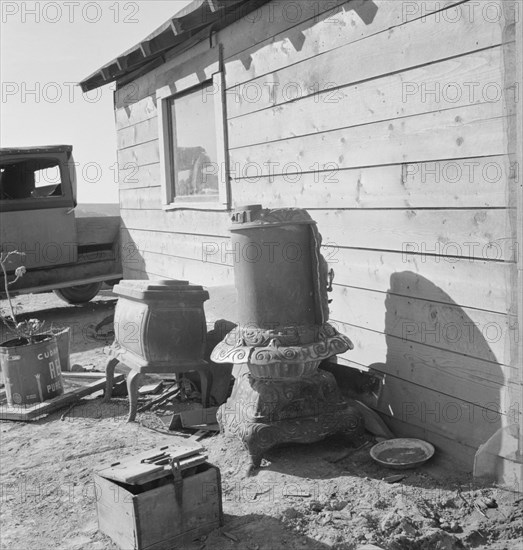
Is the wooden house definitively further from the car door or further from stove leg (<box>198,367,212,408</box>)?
the car door

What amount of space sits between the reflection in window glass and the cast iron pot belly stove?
233 centimetres

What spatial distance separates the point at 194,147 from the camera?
6.30 m

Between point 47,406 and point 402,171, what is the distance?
3365 mm

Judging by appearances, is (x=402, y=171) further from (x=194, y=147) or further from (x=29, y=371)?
(x=29, y=371)

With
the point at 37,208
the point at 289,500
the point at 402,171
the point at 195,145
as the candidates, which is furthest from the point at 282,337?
the point at 37,208

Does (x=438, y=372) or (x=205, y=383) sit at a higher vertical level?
(x=438, y=372)

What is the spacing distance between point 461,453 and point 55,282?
7246 millimetres

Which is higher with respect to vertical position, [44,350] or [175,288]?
[175,288]

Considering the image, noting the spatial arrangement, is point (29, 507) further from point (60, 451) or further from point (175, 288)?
point (175, 288)

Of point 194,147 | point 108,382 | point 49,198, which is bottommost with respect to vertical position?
point 108,382

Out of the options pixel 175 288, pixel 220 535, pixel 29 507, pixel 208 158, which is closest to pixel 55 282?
pixel 208 158

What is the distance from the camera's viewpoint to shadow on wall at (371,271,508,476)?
11.0ft

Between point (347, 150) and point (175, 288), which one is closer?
point (347, 150)

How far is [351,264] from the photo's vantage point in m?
4.23
